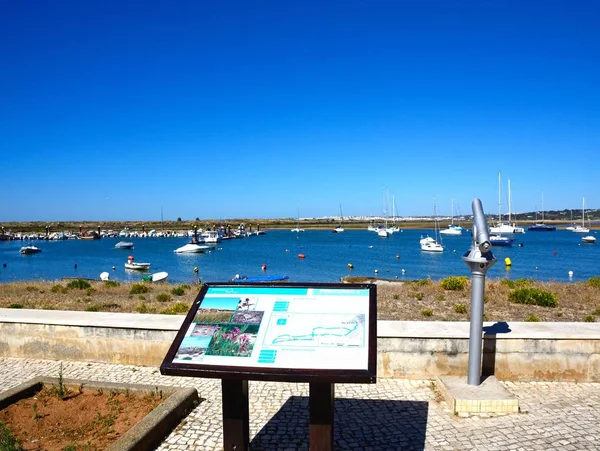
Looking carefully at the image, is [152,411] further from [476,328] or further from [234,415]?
[476,328]

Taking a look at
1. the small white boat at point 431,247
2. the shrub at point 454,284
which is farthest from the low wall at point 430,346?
the small white boat at point 431,247

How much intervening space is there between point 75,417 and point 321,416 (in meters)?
3.34

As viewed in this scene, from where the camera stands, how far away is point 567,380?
7418mm

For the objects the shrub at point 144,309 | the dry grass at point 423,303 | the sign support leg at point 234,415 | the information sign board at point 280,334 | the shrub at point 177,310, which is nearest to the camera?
the information sign board at point 280,334

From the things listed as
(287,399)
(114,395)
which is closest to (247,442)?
(287,399)

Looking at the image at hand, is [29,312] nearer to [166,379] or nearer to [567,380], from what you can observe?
[166,379]

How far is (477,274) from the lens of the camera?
21.6 feet

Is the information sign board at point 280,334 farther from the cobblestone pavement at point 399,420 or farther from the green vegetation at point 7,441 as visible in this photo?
the green vegetation at point 7,441

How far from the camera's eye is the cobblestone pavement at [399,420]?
5555mm

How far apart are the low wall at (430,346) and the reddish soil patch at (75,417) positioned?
5.34 feet

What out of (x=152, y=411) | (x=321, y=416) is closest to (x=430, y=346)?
(x=321, y=416)

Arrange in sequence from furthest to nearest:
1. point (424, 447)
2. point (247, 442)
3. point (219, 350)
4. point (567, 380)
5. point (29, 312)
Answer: point (29, 312) < point (567, 380) < point (424, 447) < point (247, 442) < point (219, 350)

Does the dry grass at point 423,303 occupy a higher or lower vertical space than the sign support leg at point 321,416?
lower

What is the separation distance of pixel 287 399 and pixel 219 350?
264 cm
